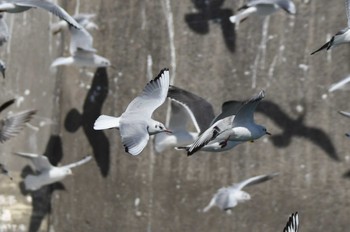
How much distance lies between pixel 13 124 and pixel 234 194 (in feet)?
5.60

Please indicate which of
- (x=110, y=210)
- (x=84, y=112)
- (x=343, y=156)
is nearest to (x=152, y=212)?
(x=110, y=210)

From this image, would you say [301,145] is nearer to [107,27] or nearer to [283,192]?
[283,192]

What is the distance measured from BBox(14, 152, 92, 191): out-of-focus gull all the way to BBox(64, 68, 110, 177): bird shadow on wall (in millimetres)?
101

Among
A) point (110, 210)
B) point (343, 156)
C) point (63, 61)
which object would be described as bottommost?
point (110, 210)

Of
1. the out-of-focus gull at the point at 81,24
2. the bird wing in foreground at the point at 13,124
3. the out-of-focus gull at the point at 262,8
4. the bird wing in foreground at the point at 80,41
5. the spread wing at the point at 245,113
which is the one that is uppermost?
the out-of-focus gull at the point at 262,8

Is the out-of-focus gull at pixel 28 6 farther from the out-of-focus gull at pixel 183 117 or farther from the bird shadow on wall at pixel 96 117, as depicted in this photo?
the bird shadow on wall at pixel 96 117

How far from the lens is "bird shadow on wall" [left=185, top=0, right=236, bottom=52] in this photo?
707cm

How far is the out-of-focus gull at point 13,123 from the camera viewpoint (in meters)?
7.43

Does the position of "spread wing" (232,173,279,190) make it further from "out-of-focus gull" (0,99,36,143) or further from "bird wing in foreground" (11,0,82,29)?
"out-of-focus gull" (0,99,36,143)

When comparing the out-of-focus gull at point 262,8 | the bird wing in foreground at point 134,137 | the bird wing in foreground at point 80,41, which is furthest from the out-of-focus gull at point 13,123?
the bird wing in foreground at point 134,137

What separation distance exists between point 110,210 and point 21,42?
1349 mm

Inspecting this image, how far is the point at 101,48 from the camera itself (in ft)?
25.1

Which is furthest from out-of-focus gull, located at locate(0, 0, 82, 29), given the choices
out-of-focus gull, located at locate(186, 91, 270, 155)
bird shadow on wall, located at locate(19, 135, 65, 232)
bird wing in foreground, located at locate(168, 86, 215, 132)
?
bird shadow on wall, located at locate(19, 135, 65, 232)

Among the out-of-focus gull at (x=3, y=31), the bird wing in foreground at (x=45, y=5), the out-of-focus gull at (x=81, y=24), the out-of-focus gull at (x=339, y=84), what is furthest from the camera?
the out-of-focus gull at (x=81, y=24)
